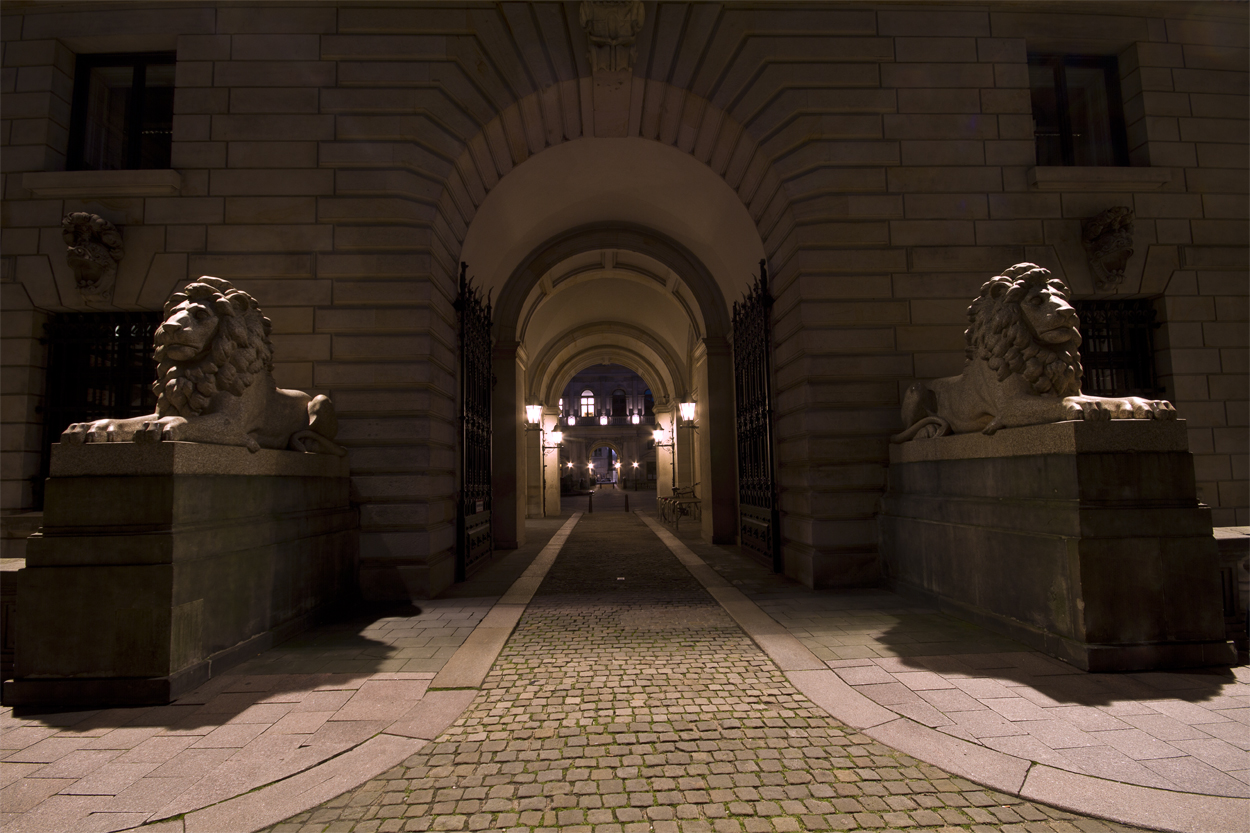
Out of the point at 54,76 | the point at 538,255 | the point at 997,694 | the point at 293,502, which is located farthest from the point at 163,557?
the point at 538,255

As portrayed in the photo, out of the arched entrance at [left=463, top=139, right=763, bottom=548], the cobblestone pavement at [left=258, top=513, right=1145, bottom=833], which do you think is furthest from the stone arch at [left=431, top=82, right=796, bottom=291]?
the cobblestone pavement at [left=258, top=513, right=1145, bottom=833]

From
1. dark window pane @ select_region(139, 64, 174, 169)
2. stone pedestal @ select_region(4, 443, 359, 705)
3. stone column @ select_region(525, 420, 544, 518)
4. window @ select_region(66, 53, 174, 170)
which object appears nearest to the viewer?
stone pedestal @ select_region(4, 443, 359, 705)

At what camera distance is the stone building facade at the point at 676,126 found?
671 centimetres

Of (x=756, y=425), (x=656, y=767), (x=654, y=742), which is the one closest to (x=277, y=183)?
(x=756, y=425)

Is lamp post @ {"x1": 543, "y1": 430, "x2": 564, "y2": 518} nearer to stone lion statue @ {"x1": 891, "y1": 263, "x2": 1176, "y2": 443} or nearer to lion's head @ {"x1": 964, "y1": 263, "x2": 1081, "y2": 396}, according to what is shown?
stone lion statue @ {"x1": 891, "y1": 263, "x2": 1176, "y2": 443}

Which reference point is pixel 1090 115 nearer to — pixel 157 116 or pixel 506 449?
pixel 506 449

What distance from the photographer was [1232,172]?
7660 mm

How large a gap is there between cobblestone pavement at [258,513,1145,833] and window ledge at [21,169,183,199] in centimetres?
692

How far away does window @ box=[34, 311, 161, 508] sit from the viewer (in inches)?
279

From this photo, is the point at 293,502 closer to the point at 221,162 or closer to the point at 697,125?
the point at 221,162

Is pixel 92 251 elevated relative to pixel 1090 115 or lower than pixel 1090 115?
lower

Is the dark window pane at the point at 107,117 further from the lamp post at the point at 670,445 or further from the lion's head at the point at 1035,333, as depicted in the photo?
the lamp post at the point at 670,445

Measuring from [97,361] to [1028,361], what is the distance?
1005cm

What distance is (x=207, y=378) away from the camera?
4.17 metres
